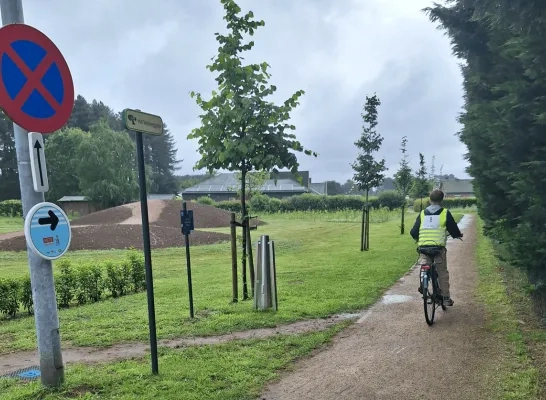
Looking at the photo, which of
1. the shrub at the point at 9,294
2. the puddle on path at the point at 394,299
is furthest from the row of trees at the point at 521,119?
the shrub at the point at 9,294

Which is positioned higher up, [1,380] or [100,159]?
[100,159]

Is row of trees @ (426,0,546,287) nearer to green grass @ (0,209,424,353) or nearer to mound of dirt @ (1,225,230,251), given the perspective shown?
green grass @ (0,209,424,353)

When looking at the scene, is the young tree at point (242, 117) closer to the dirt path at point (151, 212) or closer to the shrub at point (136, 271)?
the shrub at point (136, 271)

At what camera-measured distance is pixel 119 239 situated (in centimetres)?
2531

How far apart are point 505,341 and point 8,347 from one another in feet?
21.6

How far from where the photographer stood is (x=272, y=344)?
5539 mm

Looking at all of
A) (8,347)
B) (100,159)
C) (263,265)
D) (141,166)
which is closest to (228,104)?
(263,265)

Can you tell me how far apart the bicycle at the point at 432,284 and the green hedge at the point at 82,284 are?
7100 mm

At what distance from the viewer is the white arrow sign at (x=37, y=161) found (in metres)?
3.72

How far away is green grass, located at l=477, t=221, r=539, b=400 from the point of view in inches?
159

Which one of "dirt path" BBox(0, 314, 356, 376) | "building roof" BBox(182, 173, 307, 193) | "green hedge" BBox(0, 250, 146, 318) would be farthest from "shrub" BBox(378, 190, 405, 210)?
"dirt path" BBox(0, 314, 356, 376)

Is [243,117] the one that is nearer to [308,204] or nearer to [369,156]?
[369,156]

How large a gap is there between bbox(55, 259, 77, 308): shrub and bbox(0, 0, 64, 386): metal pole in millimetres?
5934

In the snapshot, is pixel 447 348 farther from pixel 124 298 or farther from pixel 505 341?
pixel 124 298
